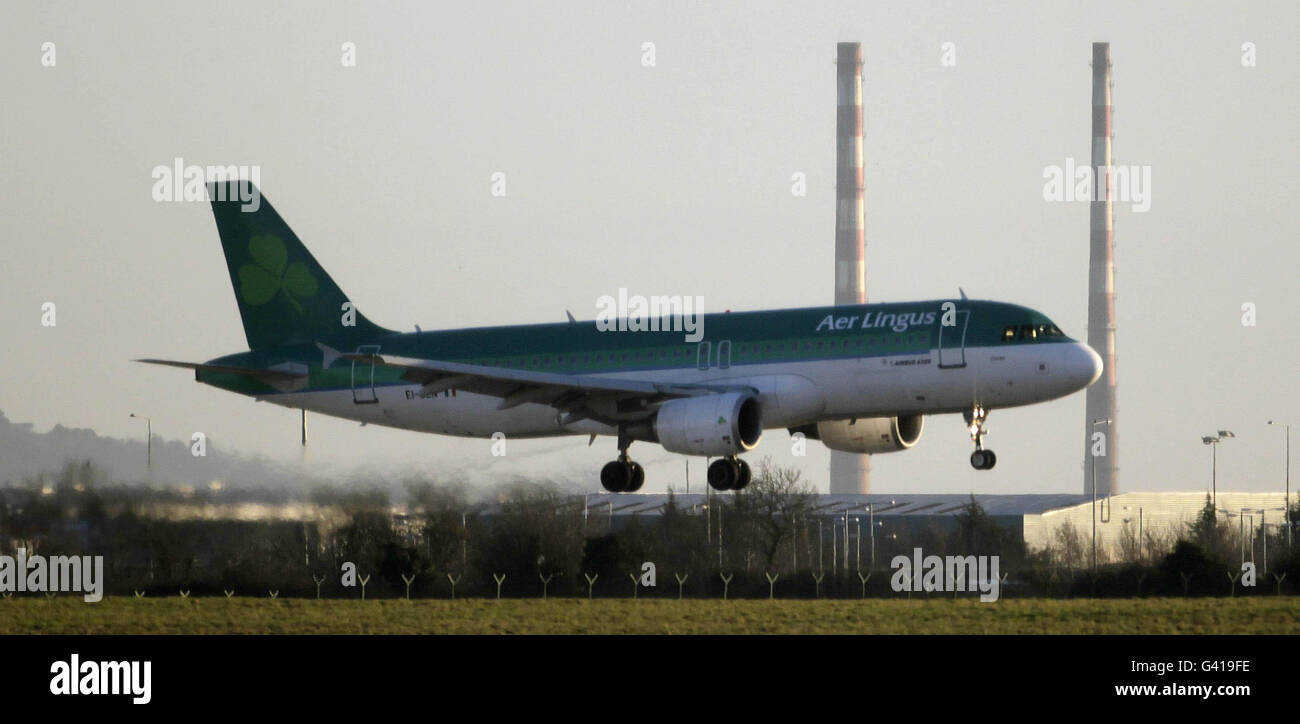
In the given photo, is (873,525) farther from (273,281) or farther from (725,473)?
(725,473)

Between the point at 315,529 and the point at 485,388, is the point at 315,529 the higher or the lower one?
the lower one

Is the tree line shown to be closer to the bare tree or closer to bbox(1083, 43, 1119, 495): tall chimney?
the bare tree

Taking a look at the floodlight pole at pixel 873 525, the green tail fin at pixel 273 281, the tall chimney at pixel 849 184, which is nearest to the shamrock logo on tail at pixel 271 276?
the green tail fin at pixel 273 281

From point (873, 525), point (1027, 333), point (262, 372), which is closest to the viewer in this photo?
point (1027, 333)

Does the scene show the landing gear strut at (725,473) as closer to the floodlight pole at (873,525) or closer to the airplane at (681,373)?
the airplane at (681,373)

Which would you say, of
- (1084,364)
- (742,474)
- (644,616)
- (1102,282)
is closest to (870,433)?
(742,474)

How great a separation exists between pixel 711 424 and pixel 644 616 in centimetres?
594

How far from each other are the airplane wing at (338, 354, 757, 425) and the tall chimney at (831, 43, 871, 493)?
77.4 metres

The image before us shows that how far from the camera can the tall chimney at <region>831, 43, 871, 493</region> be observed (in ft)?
422

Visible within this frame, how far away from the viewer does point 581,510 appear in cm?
6056

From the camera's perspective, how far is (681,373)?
4950cm
